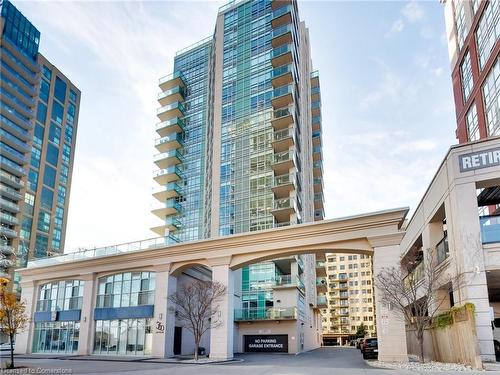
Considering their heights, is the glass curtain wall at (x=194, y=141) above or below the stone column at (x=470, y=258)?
above

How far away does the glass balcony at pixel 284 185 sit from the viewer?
46.0 meters

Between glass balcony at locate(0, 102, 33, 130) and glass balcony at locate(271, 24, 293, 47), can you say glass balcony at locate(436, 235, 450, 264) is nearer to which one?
glass balcony at locate(271, 24, 293, 47)

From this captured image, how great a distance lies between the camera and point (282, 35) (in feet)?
167

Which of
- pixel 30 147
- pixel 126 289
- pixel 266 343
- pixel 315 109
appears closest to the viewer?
pixel 126 289

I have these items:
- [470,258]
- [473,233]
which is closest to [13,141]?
[473,233]

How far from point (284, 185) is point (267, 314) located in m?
13.6

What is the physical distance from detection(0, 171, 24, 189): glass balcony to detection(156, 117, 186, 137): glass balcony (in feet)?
106

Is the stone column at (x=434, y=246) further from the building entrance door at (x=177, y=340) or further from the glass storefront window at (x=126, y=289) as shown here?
the glass storefront window at (x=126, y=289)

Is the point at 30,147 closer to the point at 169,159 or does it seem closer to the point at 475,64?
the point at 169,159

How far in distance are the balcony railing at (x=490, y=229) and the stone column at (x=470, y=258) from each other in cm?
39

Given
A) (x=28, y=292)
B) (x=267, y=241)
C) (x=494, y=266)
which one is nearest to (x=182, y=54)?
(x=28, y=292)

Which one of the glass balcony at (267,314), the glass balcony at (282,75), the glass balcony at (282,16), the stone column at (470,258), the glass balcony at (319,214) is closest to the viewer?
the stone column at (470,258)

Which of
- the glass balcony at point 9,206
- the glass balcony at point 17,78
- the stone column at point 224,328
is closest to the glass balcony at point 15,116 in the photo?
the glass balcony at point 17,78

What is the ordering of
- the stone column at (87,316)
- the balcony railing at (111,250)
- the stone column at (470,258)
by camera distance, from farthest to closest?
the stone column at (87,316)
the balcony railing at (111,250)
the stone column at (470,258)
